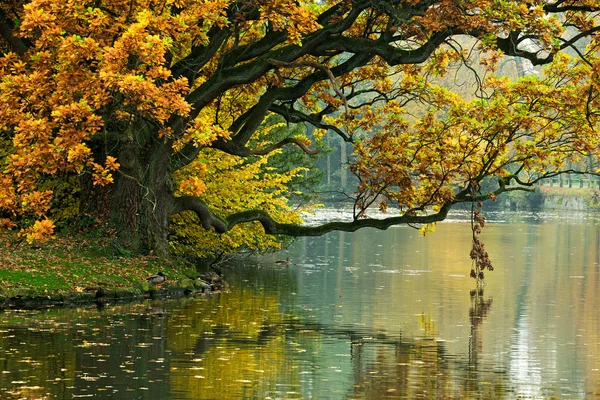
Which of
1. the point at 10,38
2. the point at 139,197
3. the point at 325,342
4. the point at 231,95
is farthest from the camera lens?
the point at 231,95

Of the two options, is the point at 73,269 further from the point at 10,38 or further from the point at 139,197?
the point at 10,38

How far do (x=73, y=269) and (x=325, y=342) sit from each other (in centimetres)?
791

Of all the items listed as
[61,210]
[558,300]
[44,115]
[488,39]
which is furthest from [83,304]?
[558,300]

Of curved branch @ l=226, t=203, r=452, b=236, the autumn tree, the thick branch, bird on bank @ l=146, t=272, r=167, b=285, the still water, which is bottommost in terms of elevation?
the still water

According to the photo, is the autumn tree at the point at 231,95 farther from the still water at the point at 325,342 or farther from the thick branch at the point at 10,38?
the still water at the point at 325,342

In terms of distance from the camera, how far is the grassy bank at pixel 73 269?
23766 millimetres

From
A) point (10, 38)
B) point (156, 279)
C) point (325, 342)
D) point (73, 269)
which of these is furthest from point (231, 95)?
point (325, 342)

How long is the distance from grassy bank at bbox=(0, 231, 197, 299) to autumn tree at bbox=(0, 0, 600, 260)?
78cm

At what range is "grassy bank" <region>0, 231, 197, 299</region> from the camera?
78.0 feet

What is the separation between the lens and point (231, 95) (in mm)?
31516

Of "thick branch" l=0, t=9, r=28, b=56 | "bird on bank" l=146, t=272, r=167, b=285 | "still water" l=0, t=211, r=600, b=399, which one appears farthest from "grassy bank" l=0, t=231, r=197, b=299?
"thick branch" l=0, t=9, r=28, b=56

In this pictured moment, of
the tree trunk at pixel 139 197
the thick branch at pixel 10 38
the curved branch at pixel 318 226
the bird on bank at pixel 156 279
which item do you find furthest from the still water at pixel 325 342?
the thick branch at pixel 10 38

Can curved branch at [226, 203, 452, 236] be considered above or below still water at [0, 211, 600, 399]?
above

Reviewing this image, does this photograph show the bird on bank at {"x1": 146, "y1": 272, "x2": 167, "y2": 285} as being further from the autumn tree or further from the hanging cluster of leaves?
the hanging cluster of leaves
